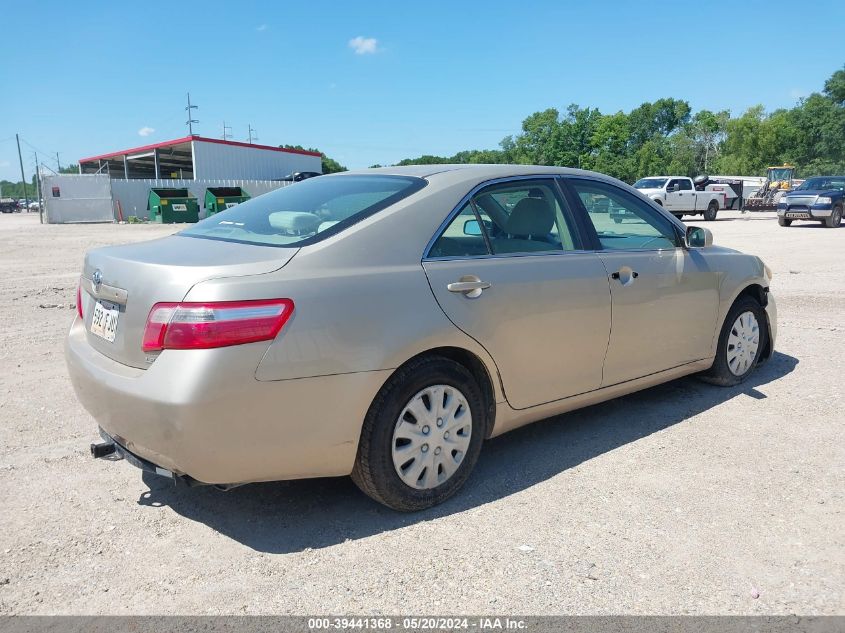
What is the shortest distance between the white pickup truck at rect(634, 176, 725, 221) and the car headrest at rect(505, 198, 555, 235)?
2658 cm

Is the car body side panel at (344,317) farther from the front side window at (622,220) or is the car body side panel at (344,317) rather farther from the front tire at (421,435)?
the front side window at (622,220)

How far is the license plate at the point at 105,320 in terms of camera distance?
2.97 meters

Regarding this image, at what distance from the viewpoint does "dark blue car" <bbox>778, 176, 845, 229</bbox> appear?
23.9 metres

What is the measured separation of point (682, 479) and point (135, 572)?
2.67 meters

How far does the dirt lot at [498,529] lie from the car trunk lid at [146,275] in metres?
0.85

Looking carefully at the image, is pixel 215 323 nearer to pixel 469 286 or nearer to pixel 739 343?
pixel 469 286

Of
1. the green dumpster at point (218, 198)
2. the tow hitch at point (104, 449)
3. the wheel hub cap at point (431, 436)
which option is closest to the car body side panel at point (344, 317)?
the wheel hub cap at point (431, 436)

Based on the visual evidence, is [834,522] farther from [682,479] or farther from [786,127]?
[786,127]

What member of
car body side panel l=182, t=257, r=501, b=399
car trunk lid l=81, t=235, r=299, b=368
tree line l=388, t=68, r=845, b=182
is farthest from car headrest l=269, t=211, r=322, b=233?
tree line l=388, t=68, r=845, b=182

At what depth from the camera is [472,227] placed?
3.50 metres

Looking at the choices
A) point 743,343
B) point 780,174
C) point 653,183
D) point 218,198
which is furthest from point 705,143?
point 743,343

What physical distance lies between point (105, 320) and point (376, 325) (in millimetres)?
1254

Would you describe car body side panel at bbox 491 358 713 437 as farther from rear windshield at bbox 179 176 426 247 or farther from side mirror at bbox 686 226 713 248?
rear windshield at bbox 179 176 426 247

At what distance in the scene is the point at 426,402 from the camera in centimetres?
312
